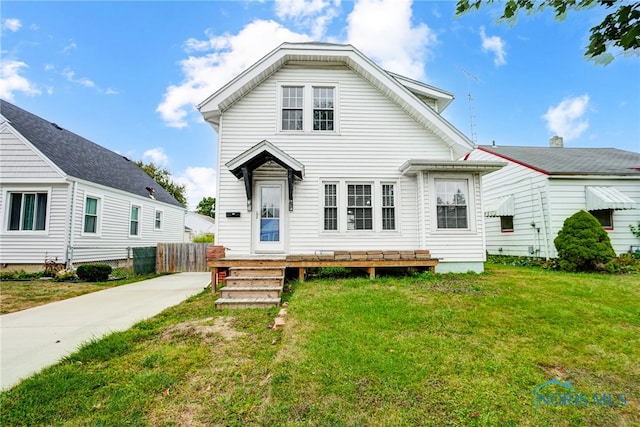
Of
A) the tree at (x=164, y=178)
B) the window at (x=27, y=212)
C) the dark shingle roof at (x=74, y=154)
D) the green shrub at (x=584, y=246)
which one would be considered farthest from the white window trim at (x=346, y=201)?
the tree at (x=164, y=178)

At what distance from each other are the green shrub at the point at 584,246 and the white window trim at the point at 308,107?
298 inches

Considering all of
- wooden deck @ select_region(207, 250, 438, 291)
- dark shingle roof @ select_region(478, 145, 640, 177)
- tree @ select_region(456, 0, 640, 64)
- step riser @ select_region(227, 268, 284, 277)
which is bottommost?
step riser @ select_region(227, 268, 284, 277)

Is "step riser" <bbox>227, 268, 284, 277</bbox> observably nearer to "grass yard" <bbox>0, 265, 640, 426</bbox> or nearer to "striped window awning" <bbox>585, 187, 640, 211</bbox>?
"grass yard" <bbox>0, 265, 640, 426</bbox>

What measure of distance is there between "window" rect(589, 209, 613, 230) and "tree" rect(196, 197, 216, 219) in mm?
53977

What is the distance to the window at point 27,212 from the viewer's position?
33.7 feet

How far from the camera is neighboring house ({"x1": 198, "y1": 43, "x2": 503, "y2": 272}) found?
812 cm

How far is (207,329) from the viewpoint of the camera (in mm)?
4059

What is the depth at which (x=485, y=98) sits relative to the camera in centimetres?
1418

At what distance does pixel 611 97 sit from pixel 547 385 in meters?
15.5

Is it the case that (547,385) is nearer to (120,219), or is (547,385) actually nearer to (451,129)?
(451,129)

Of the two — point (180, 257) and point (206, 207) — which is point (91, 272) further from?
point (206, 207)

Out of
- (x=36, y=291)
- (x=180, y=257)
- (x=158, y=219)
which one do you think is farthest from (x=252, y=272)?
(x=158, y=219)

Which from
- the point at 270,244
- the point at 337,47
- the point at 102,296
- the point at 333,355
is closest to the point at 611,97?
the point at 337,47

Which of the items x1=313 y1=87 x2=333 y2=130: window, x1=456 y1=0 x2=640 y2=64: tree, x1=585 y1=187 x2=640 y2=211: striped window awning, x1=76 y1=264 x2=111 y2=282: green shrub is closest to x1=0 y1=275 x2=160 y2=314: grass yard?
x1=76 y1=264 x2=111 y2=282: green shrub
